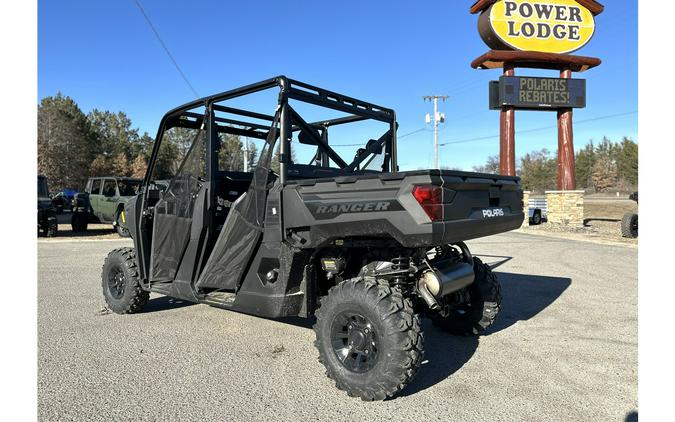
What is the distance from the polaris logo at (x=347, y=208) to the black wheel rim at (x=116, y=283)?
11.1 ft

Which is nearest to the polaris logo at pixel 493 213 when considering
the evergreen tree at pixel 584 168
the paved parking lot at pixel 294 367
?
the paved parking lot at pixel 294 367

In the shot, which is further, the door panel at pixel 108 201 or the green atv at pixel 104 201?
the door panel at pixel 108 201

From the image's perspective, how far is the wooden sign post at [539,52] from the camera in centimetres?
1975

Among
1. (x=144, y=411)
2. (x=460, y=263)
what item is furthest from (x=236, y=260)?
(x=460, y=263)

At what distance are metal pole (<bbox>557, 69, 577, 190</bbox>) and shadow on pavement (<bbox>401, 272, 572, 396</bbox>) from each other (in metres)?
13.8

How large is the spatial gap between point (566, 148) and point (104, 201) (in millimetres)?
19021

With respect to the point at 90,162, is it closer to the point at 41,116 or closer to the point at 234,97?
the point at 41,116

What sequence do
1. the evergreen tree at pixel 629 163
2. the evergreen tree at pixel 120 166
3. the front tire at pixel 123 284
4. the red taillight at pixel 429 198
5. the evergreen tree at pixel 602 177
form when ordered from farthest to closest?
the evergreen tree at pixel 602 177 → the evergreen tree at pixel 629 163 → the evergreen tree at pixel 120 166 → the front tire at pixel 123 284 → the red taillight at pixel 429 198

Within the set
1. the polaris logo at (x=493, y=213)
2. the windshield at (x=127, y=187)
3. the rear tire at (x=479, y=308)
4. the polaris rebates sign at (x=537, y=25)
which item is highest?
the polaris rebates sign at (x=537, y=25)

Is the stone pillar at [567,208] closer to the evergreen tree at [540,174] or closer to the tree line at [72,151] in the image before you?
the tree line at [72,151]

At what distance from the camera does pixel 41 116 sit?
4112 centimetres

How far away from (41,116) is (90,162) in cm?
752

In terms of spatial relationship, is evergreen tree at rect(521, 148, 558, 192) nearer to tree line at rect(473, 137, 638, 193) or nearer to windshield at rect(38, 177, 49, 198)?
tree line at rect(473, 137, 638, 193)

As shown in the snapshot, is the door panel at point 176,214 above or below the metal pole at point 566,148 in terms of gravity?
below
